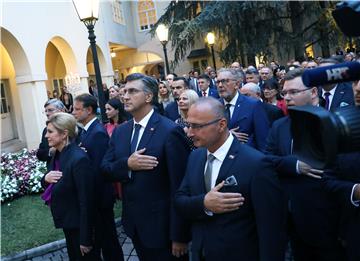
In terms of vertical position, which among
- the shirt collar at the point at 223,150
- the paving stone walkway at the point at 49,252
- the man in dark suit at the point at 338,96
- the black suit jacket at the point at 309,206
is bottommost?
the paving stone walkway at the point at 49,252

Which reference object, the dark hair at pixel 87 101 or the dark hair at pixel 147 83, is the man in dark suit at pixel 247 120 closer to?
the dark hair at pixel 147 83

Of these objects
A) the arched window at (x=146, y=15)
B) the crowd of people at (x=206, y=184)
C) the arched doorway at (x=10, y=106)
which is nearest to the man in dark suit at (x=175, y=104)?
the crowd of people at (x=206, y=184)

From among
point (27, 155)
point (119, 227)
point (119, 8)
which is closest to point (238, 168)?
point (119, 227)

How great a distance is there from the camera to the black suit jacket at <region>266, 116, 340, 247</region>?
10.1 feet

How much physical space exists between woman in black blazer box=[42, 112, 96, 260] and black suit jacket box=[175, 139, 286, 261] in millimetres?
1501

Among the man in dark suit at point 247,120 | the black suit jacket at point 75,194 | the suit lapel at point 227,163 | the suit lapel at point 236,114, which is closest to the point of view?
the suit lapel at point 227,163

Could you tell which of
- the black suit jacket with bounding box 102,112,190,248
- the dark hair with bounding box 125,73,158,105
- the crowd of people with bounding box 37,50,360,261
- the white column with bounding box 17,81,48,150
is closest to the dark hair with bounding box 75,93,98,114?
the crowd of people with bounding box 37,50,360,261

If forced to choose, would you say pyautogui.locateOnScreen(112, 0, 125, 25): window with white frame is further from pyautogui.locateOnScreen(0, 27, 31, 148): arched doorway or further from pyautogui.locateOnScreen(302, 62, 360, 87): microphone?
pyautogui.locateOnScreen(302, 62, 360, 87): microphone

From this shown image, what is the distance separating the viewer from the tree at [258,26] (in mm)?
17531

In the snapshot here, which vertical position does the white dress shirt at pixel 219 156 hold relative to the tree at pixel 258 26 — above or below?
below

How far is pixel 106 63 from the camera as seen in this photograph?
2077 cm

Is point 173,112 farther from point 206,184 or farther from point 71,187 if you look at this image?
point 206,184

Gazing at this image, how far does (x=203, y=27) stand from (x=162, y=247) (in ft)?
50.9

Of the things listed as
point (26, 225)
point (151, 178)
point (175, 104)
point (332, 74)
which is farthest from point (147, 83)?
point (26, 225)
